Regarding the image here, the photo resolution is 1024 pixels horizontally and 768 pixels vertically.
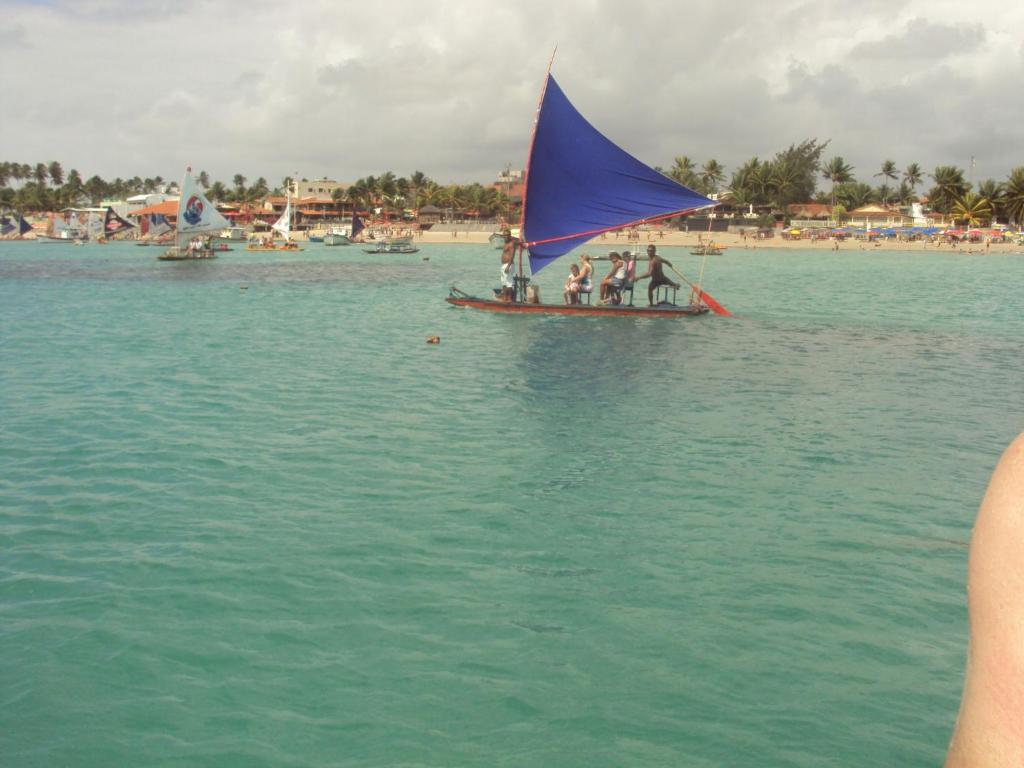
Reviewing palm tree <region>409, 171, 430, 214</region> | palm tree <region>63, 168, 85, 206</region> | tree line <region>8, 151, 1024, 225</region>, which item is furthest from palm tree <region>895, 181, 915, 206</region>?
palm tree <region>63, 168, 85, 206</region>

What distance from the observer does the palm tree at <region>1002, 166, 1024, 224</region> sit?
108312 millimetres

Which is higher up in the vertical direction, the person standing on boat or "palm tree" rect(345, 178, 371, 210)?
"palm tree" rect(345, 178, 371, 210)

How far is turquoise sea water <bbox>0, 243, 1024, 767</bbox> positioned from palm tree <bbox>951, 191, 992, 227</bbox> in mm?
108910

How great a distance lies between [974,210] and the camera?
378ft

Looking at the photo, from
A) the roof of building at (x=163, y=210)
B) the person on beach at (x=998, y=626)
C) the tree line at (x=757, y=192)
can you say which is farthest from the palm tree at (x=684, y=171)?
the person on beach at (x=998, y=626)

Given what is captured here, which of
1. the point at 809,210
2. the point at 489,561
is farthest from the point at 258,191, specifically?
the point at 489,561

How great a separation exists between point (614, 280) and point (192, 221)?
155 feet

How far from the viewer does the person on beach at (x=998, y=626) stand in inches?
61.2

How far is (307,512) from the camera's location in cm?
991

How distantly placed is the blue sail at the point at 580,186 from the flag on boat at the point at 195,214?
40417 mm

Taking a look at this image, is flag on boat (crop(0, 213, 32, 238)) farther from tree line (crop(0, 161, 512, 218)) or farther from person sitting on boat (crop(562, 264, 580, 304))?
person sitting on boat (crop(562, 264, 580, 304))

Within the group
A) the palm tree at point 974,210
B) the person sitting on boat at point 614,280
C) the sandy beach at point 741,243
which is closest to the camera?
the person sitting on boat at point 614,280

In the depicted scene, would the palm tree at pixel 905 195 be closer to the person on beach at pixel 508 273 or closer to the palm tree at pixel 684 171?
the palm tree at pixel 684 171

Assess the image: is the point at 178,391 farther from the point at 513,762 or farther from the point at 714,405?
the point at 513,762
